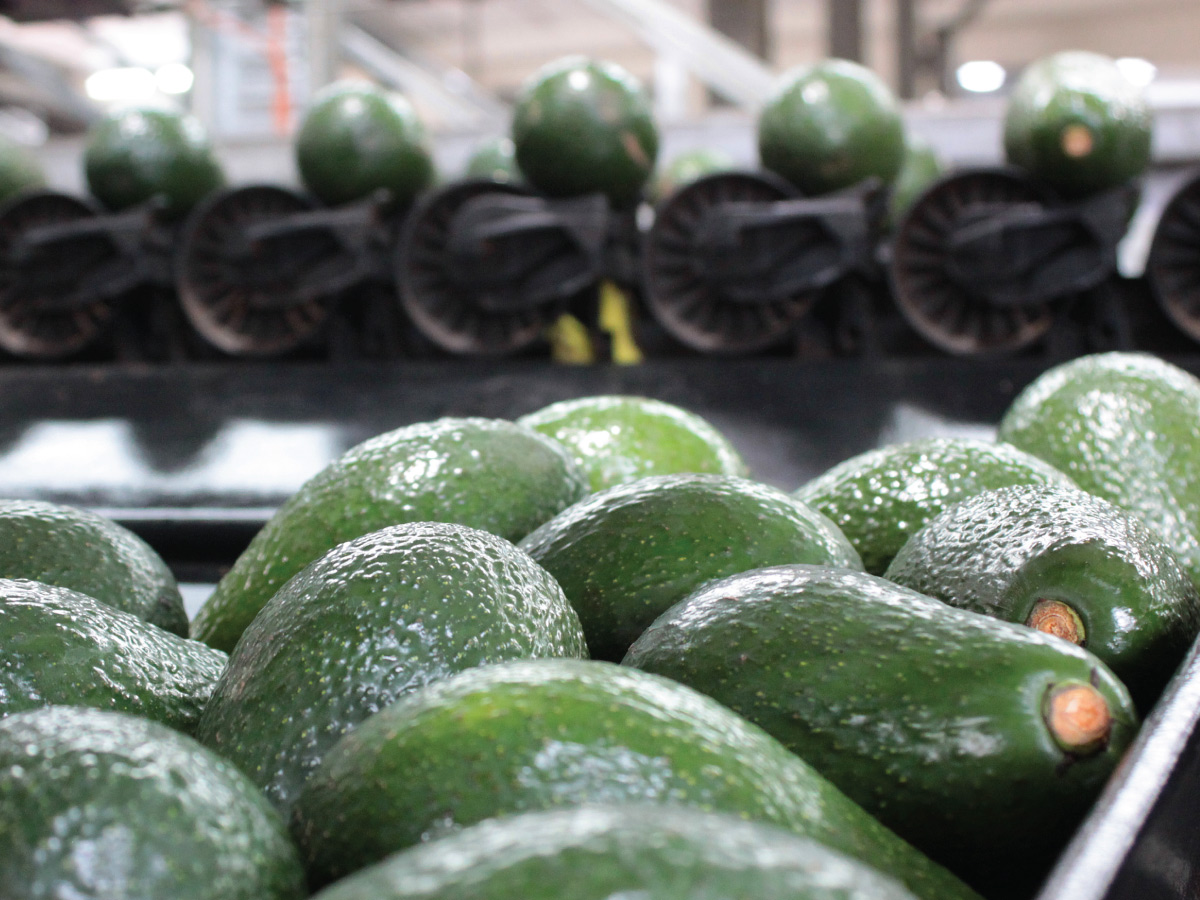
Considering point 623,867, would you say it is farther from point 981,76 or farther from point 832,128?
point 981,76

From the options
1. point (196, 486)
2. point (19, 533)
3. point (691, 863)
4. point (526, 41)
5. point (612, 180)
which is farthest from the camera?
point (526, 41)

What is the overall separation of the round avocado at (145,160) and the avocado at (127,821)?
3.43m

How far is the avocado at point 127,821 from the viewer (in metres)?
0.40

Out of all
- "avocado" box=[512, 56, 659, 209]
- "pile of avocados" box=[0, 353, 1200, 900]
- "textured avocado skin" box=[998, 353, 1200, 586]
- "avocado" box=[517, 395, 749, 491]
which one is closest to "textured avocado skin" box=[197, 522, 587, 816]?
"pile of avocados" box=[0, 353, 1200, 900]

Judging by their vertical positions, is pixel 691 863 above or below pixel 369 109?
below

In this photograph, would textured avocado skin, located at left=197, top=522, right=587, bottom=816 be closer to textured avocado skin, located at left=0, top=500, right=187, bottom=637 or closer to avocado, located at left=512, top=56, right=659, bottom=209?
textured avocado skin, located at left=0, top=500, right=187, bottom=637

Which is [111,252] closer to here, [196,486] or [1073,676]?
Answer: [196,486]

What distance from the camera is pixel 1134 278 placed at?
3172 millimetres

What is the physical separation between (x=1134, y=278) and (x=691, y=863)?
323cm

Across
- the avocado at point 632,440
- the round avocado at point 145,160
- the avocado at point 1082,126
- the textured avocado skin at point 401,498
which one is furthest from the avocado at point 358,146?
the textured avocado skin at point 401,498

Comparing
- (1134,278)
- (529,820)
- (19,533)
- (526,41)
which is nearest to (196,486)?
(19,533)

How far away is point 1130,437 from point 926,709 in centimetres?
61

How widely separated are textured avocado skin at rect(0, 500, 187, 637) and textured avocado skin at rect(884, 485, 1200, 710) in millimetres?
556

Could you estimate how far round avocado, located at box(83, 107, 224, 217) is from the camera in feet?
11.7
